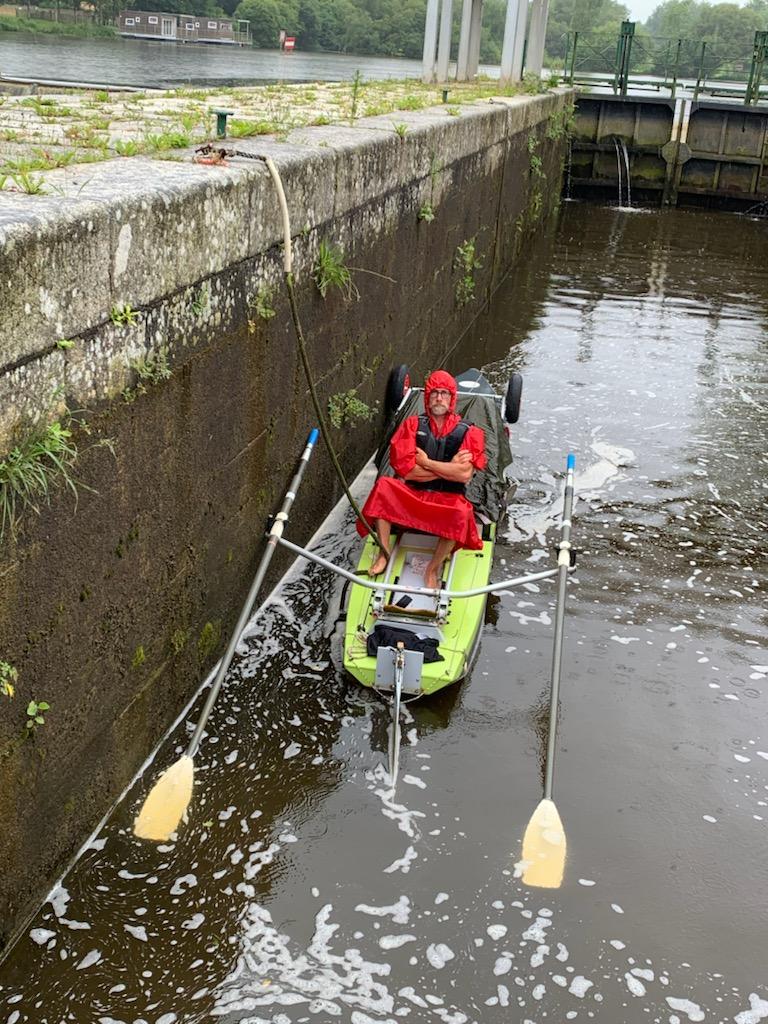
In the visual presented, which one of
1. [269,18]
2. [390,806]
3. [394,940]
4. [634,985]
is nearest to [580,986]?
[634,985]

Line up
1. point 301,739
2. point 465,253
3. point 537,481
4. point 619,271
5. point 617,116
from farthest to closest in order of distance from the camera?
point 617,116 → point 619,271 → point 465,253 → point 537,481 → point 301,739

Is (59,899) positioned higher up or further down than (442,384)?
further down

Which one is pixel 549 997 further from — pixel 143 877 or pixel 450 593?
pixel 450 593

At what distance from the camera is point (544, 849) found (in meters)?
5.04

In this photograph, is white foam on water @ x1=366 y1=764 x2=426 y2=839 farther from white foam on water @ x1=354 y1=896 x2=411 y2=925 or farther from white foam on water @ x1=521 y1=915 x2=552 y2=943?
white foam on water @ x1=521 y1=915 x2=552 y2=943

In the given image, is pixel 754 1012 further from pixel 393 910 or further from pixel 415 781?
pixel 415 781

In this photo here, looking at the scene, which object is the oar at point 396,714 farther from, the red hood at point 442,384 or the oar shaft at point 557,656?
the red hood at point 442,384

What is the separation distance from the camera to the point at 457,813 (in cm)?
550

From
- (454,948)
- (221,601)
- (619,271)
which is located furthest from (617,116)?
(454,948)

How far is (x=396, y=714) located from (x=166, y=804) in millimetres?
1329

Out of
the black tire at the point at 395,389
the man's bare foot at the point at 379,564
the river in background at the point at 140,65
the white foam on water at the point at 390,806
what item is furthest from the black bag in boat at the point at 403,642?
the river in background at the point at 140,65

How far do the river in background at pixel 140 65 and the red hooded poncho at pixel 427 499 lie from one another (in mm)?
12427

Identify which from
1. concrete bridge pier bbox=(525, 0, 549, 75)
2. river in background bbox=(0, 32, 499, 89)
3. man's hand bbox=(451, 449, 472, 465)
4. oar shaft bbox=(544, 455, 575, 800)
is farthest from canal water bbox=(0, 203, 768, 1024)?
concrete bridge pier bbox=(525, 0, 549, 75)

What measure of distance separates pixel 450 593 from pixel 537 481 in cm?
368
